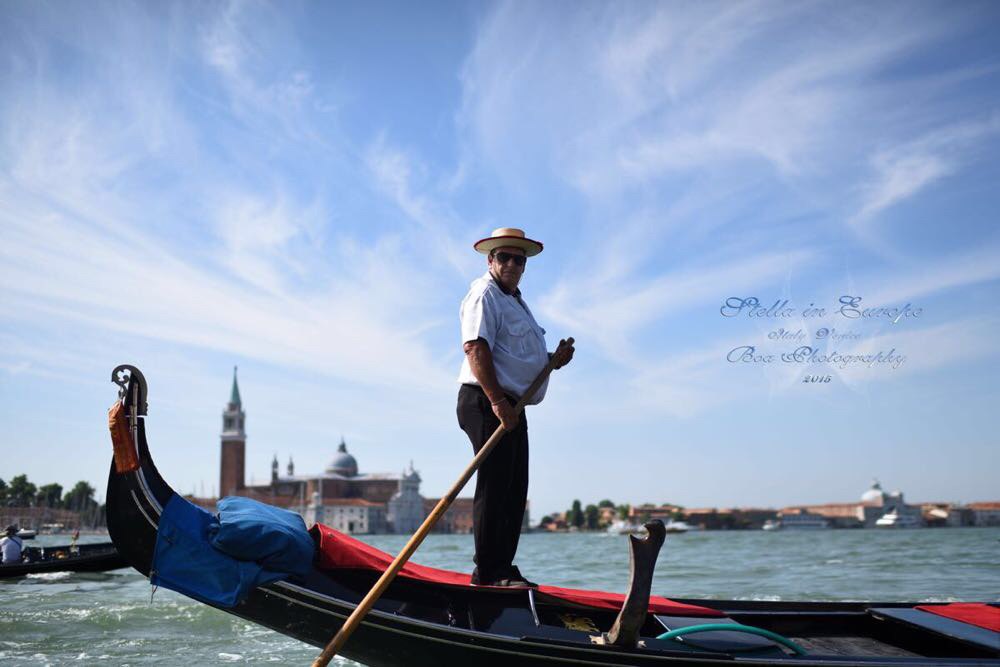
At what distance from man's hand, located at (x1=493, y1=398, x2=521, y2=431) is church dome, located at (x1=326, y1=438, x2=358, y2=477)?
75607 millimetres

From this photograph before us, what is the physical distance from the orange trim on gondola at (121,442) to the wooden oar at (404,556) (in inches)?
26.5

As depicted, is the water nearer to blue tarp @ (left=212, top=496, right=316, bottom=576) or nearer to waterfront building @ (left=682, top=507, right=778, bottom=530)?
blue tarp @ (left=212, top=496, right=316, bottom=576)

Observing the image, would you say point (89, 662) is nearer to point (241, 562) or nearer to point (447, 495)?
point (241, 562)

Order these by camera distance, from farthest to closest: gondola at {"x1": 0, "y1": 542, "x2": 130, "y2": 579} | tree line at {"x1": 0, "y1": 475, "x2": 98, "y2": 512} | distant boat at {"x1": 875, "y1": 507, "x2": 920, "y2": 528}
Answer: distant boat at {"x1": 875, "y1": 507, "x2": 920, "y2": 528} < tree line at {"x1": 0, "y1": 475, "x2": 98, "y2": 512} < gondola at {"x1": 0, "y1": 542, "x2": 130, "y2": 579}

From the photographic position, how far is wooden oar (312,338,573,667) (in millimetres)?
2111

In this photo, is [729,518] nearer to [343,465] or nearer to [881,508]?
[881,508]

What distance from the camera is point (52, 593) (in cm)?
830

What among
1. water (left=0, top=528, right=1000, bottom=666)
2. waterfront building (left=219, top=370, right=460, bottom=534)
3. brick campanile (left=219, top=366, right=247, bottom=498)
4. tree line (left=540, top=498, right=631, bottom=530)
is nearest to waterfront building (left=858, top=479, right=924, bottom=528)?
tree line (left=540, top=498, right=631, bottom=530)

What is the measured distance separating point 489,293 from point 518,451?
0.47m

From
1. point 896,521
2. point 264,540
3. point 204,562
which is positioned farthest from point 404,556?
point 896,521

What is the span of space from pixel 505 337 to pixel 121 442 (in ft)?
3.54

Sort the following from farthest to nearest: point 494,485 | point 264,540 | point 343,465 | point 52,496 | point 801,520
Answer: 1. point 801,520
2. point 343,465
3. point 52,496
4. point 494,485
5. point 264,540

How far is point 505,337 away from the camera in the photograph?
2.55m

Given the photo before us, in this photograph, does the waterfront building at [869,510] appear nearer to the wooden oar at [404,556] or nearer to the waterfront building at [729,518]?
the waterfront building at [729,518]
